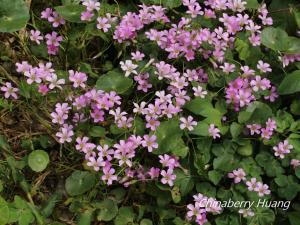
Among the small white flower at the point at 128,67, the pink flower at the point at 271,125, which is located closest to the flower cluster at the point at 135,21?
the small white flower at the point at 128,67

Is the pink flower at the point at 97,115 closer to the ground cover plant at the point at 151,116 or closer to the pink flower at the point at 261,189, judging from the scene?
the ground cover plant at the point at 151,116

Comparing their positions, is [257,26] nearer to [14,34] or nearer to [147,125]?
[147,125]

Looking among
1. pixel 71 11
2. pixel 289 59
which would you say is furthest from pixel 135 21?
pixel 289 59

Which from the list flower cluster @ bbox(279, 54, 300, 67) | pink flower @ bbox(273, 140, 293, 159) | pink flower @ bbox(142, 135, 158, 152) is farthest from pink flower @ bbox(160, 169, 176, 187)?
flower cluster @ bbox(279, 54, 300, 67)

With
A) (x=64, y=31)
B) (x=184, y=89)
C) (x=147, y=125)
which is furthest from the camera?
(x=64, y=31)

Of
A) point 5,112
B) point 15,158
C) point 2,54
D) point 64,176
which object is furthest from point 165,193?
point 2,54

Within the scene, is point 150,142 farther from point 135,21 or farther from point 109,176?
point 135,21

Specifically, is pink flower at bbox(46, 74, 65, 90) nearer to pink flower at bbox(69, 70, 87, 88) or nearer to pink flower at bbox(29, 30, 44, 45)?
pink flower at bbox(69, 70, 87, 88)
